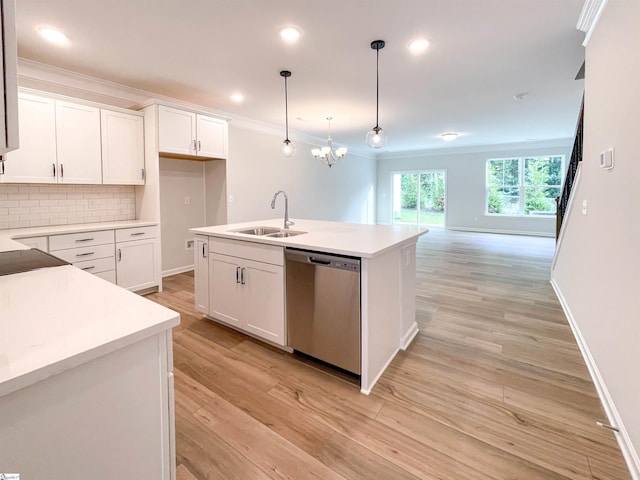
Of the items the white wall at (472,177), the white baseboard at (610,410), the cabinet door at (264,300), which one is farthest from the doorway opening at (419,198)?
the cabinet door at (264,300)

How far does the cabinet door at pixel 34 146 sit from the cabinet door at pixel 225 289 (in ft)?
6.47

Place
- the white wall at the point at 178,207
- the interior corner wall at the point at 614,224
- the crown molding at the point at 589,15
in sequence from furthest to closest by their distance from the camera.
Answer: the white wall at the point at 178,207
the crown molding at the point at 589,15
the interior corner wall at the point at 614,224

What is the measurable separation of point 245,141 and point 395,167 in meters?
6.33

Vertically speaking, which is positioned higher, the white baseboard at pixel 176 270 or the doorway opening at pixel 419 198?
the doorway opening at pixel 419 198

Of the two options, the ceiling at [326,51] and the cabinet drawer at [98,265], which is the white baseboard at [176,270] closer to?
the cabinet drawer at [98,265]

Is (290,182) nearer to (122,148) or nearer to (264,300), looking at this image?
(122,148)

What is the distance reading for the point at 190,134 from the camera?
159 inches

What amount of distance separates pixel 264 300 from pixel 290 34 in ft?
7.43

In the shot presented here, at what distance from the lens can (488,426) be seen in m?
1.67

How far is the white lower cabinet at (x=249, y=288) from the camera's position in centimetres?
238

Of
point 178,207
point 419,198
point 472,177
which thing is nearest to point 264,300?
point 178,207

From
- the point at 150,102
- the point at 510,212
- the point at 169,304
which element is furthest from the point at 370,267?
the point at 510,212

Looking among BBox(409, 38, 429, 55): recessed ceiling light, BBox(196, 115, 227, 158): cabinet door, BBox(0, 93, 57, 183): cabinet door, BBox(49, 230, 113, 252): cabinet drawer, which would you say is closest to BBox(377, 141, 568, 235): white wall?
BBox(409, 38, 429, 55): recessed ceiling light

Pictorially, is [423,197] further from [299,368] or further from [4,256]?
[4,256]
